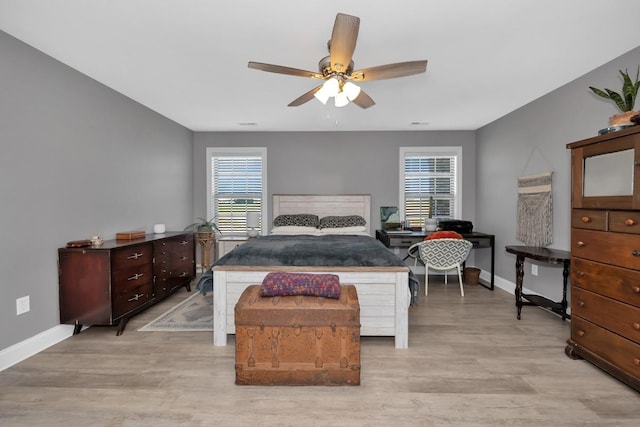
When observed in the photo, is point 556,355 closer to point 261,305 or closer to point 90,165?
point 261,305

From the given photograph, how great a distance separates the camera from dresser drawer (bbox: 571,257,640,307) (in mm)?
1945

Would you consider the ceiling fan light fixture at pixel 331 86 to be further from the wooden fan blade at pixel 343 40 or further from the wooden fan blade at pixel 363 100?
the wooden fan blade at pixel 363 100

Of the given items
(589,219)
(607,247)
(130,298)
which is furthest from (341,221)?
(607,247)

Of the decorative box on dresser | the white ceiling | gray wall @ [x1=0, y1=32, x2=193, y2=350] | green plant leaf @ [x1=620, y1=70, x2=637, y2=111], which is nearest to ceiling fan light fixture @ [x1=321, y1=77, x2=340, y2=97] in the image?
the white ceiling

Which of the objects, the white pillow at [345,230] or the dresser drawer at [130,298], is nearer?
the dresser drawer at [130,298]

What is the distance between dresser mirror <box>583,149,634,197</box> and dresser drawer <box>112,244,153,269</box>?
153 inches

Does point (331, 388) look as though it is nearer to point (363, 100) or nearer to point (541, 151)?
point (363, 100)

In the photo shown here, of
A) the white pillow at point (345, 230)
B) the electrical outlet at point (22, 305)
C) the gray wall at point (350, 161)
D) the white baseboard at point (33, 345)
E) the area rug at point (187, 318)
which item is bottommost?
the area rug at point (187, 318)

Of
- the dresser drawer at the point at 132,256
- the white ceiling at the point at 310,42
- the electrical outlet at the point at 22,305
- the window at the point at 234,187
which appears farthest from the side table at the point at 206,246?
the electrical outlet at the point at 22,305

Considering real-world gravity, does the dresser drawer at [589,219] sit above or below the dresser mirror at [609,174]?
below

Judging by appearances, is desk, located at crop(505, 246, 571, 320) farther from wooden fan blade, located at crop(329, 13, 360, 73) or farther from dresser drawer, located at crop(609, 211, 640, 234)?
wooden fan blade, located at crop(329, 13, 360, 73)

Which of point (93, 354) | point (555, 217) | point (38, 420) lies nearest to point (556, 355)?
point (555, 217)

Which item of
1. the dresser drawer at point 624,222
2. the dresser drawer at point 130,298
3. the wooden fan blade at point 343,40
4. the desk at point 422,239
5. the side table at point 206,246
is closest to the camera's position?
the wooden fan blade at point 343,40

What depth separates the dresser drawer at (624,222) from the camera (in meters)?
1.93
